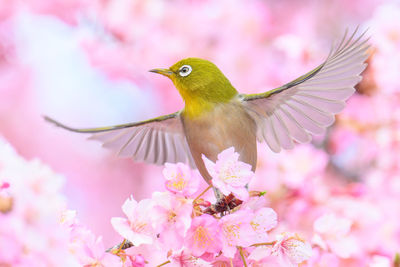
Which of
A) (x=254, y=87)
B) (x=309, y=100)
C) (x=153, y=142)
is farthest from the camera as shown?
(x=254, y=87)

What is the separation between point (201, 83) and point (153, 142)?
172 millimetres

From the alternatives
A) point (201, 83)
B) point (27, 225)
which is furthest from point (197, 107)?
point (27, 225)

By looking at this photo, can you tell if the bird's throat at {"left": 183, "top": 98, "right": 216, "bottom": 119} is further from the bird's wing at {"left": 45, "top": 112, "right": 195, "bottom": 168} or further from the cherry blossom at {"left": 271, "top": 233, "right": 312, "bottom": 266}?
the cherry blossom at {"left": 271, "top": 233, "right": 312, "bottom": 266}

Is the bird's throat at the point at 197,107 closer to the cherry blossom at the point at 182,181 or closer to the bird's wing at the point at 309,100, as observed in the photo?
the bird's wing at the point at 309,100

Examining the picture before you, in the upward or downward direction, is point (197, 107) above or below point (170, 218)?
above

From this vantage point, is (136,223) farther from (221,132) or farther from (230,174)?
(221,132)

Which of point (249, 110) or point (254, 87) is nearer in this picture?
point (249, 110)

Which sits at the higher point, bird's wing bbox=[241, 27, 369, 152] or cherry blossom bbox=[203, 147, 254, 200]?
bird's wing bbox=[241, 27, 369, 152]

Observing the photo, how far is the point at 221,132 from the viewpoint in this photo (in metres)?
0.79

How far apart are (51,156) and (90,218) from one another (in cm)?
36

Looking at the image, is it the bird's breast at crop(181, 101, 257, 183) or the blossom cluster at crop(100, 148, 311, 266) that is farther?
the bird's breast at crop(181, 101, 257, 183)

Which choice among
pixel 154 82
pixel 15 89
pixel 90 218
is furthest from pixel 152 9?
pixel 90 218

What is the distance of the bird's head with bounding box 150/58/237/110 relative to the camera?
2.70 feet

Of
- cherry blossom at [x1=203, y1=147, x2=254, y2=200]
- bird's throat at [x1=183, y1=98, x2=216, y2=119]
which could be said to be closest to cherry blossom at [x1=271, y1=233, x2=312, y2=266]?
cherry blossom at [x1=203, y1=147, x2=254, y2=200]
